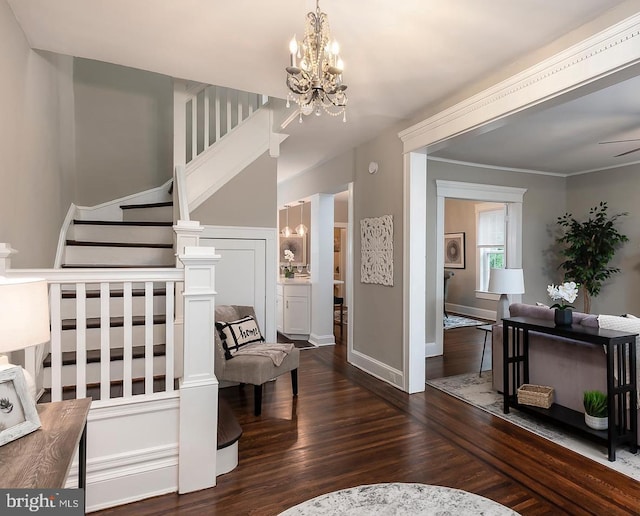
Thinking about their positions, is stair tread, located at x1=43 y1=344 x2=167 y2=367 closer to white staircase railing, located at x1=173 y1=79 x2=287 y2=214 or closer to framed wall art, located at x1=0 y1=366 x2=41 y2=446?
framed wall art, located at x1=0 y1=366 x2=41 y2=446

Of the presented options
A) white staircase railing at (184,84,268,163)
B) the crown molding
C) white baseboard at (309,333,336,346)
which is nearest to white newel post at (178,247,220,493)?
white staircase railing at (184,84,268,163)

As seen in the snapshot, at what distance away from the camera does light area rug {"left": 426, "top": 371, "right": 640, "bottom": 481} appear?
2.48 m

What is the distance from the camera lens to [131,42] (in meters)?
2.50

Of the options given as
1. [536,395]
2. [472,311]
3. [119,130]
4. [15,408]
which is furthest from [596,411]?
[472,311]

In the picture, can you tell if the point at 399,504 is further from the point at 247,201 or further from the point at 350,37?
the point at 247,201

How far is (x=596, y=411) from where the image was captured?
266 cm

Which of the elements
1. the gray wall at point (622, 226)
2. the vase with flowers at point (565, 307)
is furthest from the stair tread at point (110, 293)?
the gray wall at point (622, 226)

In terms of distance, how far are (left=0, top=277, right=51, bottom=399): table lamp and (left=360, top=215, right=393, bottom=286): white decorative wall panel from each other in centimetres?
319

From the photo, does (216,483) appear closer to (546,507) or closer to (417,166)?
(546,507)

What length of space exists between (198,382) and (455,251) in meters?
7.92

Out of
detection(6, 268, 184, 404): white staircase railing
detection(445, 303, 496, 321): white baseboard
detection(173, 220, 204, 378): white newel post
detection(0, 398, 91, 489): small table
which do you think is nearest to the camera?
detection(0, 398, 91, 489): small table

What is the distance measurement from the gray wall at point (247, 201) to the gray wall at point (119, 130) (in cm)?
131

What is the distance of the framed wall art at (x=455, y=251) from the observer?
8836 millimetres

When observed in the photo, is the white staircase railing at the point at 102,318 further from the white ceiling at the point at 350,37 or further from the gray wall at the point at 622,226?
the gray wall at the point at 622,226
